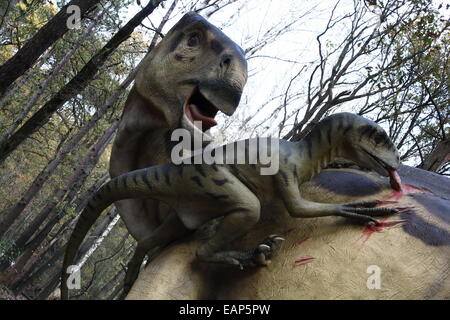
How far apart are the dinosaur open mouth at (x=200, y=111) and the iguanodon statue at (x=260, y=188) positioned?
0.47 m

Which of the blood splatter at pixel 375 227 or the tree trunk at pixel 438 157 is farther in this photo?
the tree trunk at pixel 438 157

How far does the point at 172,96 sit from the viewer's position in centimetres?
303

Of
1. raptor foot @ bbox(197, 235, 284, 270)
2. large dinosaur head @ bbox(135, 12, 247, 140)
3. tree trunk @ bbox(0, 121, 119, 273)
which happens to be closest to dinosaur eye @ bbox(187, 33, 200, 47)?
large dinosaur head @ bbox(135, 12, 247, 140)

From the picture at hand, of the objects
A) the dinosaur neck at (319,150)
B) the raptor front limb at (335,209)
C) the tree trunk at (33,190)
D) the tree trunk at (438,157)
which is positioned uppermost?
the tree trunk at (438,157)

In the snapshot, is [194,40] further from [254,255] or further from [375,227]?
[375,227]

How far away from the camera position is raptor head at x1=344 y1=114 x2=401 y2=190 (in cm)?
255

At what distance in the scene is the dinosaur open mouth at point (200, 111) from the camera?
9.75 feet

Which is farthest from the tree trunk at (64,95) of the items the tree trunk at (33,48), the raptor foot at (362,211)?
the raptor foot at (362,211)

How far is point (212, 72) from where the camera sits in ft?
9.73

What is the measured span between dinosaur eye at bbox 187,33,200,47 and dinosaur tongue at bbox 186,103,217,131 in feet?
1.47

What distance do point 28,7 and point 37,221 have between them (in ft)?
19.6

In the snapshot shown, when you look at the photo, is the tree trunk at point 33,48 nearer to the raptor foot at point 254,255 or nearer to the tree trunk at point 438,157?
the raptor foot at point 254,255

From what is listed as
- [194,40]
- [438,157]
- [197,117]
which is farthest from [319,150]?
[438,157]

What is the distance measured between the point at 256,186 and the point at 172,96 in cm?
89
